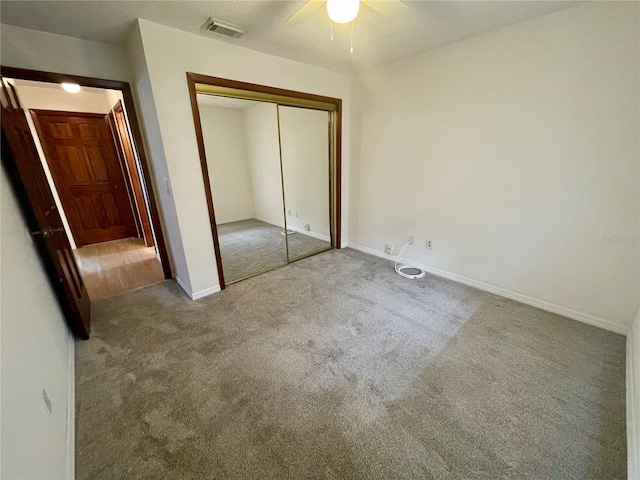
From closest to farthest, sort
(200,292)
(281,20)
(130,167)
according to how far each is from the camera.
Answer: (281,20) < (200,292) < (130,167)

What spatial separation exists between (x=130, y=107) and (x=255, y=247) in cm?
212

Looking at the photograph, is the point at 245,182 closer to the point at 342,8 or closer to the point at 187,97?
the point at 187,97

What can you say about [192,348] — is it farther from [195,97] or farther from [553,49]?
[553,49]

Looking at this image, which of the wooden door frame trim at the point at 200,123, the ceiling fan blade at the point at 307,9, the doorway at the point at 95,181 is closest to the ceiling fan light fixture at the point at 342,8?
the ceiling fan blade at the point at 307,9

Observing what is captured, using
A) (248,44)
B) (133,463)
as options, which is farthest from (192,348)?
(248,44)

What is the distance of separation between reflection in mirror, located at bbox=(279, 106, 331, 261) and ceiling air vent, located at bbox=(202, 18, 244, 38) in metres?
1.16

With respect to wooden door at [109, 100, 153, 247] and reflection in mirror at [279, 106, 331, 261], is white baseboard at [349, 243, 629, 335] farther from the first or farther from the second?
wooden door at [109, 100, 153, 247]

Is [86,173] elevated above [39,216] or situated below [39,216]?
above

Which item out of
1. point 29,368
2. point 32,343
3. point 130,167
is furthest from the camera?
point 130,167

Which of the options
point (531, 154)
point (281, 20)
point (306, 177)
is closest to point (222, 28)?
point (281, 20)

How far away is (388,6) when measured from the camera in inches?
70.4

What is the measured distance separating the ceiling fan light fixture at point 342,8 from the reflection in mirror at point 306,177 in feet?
6.28

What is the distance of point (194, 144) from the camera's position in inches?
91.0

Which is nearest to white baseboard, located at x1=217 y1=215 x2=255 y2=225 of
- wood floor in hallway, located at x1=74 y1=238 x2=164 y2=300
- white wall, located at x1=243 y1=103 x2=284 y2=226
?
white wall, located at x1=243 y1=103 x2=284 y2=226
